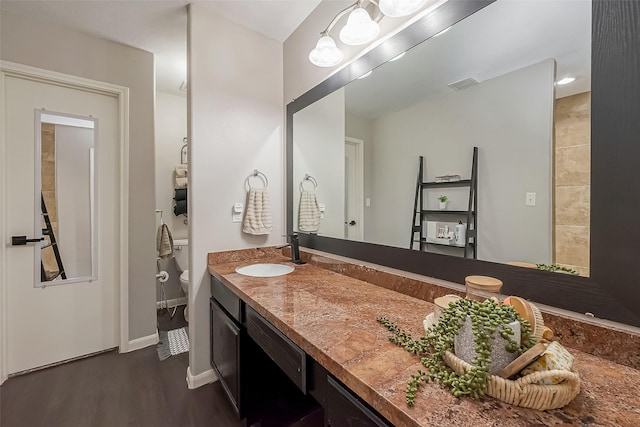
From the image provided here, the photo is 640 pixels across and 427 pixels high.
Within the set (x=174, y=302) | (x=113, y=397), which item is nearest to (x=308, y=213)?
(x=113, y=397)

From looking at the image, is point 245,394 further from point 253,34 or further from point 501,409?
point 253,34

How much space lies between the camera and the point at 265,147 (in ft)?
6.74

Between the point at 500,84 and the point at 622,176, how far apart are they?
0.47m

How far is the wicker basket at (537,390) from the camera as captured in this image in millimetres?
512

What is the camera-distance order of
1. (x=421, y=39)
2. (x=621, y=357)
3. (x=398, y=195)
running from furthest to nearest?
1. (x=398, y=195)
2. (x=421, y=39)
3. (x=621, y=357)

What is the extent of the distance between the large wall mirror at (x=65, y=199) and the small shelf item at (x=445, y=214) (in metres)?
2.43

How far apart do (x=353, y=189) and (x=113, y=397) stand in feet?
6.52

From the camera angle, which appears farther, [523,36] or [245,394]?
[245,394]

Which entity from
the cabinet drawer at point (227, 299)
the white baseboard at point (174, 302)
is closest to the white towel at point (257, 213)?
the cabinet drawer at point (227, 299)

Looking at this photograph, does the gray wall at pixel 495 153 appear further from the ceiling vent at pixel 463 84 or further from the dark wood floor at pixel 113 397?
the dark wood floor at pixel 113 397

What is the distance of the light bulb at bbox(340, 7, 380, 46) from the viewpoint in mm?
1265

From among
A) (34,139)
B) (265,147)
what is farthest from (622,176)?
(34,139)

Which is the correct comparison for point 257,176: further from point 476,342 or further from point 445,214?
point 476,342

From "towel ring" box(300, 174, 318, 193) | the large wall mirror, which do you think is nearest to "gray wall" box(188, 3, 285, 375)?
"towel ring" box(300, 174, 318, 193)
